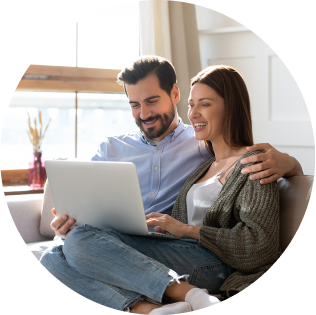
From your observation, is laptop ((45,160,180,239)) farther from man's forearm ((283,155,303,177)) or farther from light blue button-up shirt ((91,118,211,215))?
man's forearm ((283,155,303,177))

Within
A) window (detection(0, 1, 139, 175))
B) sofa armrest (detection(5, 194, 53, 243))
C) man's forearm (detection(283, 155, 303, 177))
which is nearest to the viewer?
man's forearm (detection(283, 155, 303, 177))

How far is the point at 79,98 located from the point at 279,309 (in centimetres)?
253

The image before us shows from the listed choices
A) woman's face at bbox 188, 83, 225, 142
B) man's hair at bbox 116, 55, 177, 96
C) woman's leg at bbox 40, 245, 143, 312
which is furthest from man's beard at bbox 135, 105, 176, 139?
woman's leg at bbox 40, 245, 143, 312

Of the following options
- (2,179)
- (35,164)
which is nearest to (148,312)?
(35,164)

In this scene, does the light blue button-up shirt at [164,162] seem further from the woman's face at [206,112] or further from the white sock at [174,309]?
the white sock at [174,309]

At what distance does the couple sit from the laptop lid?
0.05m

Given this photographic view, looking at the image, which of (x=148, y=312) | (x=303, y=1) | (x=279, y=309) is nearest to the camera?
(x=279, y=309)

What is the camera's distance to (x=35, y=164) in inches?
106

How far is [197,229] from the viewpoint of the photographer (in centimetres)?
141

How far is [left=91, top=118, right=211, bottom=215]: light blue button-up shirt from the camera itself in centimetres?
176

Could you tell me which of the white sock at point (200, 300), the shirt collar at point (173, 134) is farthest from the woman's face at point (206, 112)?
the white sock at point (200, 300)

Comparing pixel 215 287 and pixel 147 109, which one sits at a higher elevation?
pixel 147 109

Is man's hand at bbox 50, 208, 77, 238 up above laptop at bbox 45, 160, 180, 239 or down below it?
below

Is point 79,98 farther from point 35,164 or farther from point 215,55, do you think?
point 215,55
